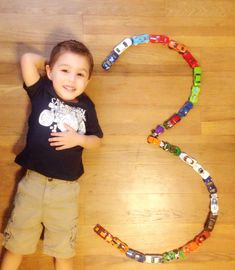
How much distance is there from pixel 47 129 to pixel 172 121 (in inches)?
20.0

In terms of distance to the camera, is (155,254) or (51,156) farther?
(155,254)

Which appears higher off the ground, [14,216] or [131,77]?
[131,77]

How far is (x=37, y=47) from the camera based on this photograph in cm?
147

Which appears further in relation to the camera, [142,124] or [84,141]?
[142,124]

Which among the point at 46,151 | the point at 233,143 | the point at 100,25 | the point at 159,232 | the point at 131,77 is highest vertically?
the point at 100,25

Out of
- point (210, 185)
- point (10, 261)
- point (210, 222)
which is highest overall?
point (210, 185)

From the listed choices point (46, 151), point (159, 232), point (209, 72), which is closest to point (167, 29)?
point (209, 72)

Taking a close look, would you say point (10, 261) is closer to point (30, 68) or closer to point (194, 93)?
point (30, 68)

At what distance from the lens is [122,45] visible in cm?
149

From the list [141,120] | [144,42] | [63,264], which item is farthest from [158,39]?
[63,264]

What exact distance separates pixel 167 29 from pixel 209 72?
0.25m

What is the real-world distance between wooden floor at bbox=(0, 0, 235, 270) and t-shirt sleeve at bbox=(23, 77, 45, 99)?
15cm

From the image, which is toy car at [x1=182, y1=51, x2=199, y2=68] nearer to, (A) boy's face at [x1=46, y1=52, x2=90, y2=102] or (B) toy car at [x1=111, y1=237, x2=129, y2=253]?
(A) boy's face at [x1=46, y1=52, x2=90, y2=102]

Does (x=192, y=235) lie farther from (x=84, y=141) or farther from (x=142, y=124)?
(x=84, y=141)
